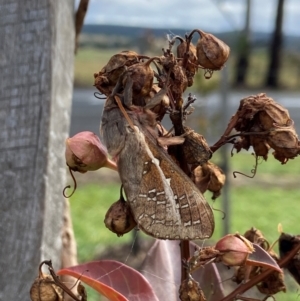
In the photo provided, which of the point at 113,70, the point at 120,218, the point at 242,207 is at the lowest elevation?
the point at 242,207

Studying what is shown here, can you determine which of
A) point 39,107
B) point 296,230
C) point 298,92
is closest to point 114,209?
point 39,107

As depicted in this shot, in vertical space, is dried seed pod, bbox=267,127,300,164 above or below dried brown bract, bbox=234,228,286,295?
above

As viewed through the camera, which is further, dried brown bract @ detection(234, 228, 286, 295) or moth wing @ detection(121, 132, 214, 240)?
dried brown bract @ detection(234, 228, 286, 295)

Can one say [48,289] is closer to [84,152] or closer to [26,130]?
[84,152]

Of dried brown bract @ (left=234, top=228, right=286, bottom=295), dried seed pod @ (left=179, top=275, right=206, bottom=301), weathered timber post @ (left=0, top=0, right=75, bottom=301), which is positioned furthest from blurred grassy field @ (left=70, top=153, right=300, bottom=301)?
dried seed pod @ (left=179, top=275, right=206, bottom=301)

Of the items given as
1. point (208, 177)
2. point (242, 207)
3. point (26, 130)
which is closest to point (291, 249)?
point (208, 177)

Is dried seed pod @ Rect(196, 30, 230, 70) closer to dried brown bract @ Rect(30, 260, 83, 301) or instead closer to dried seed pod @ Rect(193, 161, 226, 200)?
dried seed pod @ Rect(193, 161, 226, 200)
